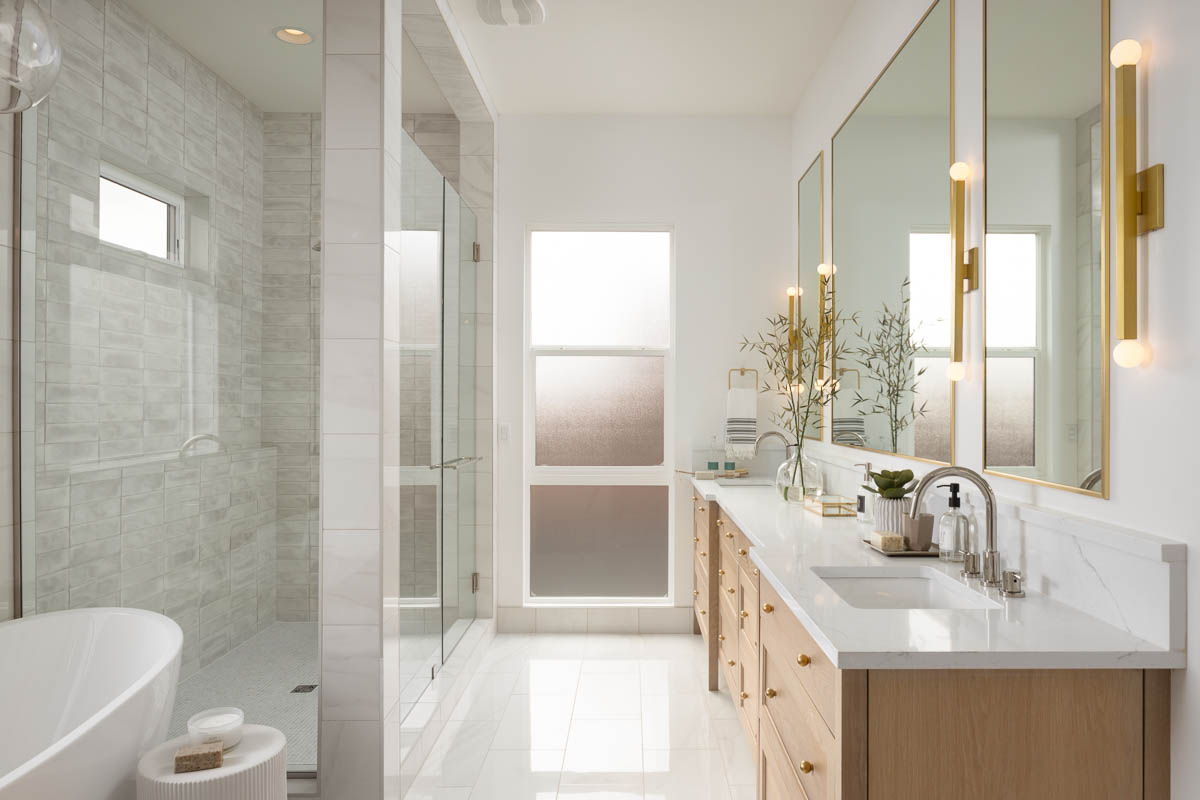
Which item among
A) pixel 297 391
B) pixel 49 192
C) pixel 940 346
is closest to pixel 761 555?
pixel 940 346

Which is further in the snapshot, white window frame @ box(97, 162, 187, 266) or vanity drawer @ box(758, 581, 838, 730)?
white window frame @ box(97, 162, 187, 266)

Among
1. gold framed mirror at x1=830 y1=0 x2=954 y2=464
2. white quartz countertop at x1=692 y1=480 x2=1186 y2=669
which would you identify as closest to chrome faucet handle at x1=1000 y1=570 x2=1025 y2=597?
white quartz countertop at x1=692 y1=480 x2=1186 y2=669

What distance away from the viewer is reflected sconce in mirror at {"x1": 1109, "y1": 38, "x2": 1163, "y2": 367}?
Answer: 4.44ft

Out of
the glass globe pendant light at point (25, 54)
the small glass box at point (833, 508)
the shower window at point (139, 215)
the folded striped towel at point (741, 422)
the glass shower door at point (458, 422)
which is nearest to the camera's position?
the glass globe pendant light at point (25, 54)

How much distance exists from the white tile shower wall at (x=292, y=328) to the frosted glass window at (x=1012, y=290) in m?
1.95

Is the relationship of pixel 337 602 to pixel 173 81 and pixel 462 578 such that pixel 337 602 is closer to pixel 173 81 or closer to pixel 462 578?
pixel 462 578

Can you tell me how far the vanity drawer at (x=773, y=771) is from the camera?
164 centimetres

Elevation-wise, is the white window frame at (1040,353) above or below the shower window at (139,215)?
below

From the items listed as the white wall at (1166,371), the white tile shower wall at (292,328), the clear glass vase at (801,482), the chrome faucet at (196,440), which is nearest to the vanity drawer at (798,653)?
the white wall at (1166,371)

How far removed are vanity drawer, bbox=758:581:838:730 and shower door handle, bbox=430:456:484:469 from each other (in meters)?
1.52

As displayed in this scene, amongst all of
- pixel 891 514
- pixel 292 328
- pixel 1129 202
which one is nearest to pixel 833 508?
pixel 891 514

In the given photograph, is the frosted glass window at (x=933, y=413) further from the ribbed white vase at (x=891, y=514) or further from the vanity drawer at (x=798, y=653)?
the vanity drawer at (x=798, y=653)

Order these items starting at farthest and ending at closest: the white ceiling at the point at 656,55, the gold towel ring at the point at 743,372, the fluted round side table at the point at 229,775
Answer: the gold towel ring at the point at 743,372 → the white ceiling at the point at 656,55 → the fluted round side table at the point at 229,775

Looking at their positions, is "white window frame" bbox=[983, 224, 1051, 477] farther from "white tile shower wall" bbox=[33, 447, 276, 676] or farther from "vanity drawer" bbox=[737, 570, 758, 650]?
"white tile shower wall" bbox=[33, 447, 276, 676]
